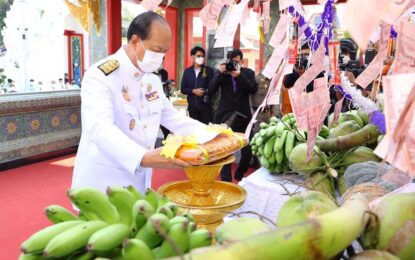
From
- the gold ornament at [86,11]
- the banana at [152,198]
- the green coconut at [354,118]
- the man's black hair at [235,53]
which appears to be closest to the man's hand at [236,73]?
the man's black hair at [235,53]

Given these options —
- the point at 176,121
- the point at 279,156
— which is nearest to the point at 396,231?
the point at 279,156

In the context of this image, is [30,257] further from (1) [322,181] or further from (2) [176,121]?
(2) [176,121]

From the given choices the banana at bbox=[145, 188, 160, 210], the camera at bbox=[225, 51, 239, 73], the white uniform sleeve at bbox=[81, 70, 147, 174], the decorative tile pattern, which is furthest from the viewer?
the decorative tile pattern

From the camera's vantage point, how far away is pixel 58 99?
537cm

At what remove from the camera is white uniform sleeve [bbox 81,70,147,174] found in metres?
1.48

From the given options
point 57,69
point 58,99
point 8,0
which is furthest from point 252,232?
point 57,69

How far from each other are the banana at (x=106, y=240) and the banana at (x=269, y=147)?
56.3 inches

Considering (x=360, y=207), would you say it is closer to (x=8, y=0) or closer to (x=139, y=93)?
(x=139, y=93)

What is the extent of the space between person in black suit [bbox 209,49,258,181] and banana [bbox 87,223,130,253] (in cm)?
347

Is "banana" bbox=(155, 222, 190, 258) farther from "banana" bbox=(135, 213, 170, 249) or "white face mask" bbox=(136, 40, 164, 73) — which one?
"white face mask" bbox=(136, 40, 164, 73)

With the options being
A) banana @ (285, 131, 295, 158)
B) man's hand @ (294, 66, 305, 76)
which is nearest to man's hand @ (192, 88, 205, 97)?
man's hand @ (294, 66, 305, 76)

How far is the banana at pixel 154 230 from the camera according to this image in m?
0.58

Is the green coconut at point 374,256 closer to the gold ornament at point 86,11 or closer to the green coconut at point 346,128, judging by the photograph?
the green coconut at point 346,128

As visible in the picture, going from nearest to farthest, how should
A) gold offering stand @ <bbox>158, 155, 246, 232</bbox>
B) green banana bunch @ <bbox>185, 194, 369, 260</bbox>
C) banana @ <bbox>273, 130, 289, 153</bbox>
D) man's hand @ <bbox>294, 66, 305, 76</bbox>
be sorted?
green banana bunch @ <bbox>185, 194, 369, 260</bbox>
gold offering stand @ <bbox>158, 155, 246, 232</bbox>
banana @ <bbox>273, 130, 289, 153</bbox>
man's hand @ <bbox>294, 66, 305, 76</bbox>
